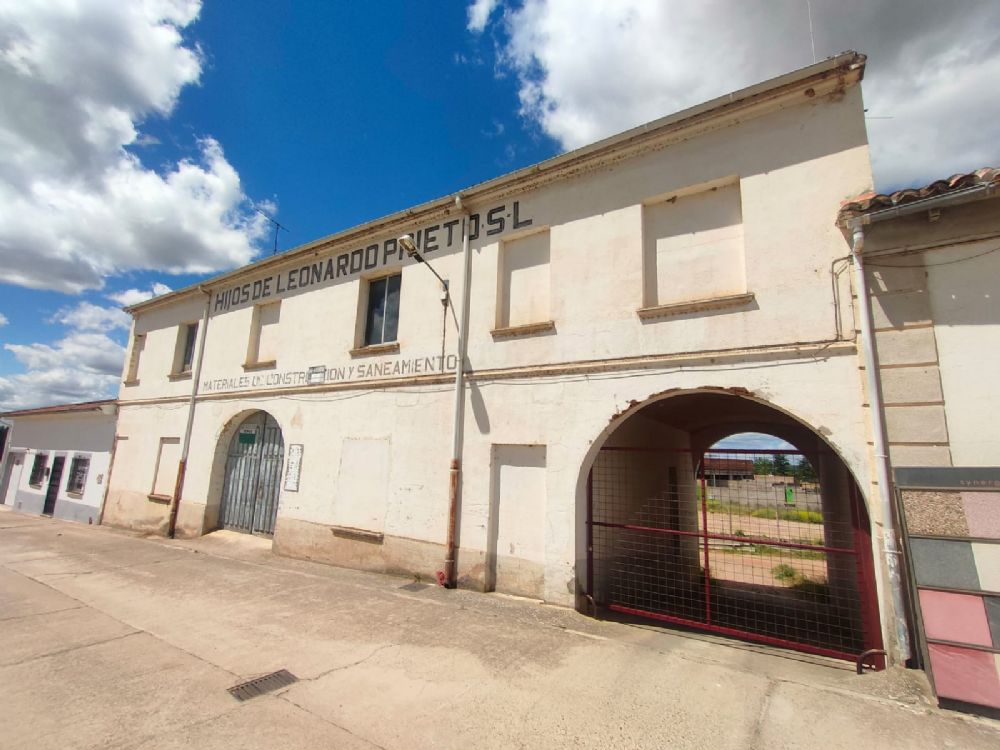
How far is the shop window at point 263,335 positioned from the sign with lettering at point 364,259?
33 cm

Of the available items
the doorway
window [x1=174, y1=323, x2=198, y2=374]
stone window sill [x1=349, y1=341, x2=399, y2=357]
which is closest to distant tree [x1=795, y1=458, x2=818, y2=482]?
stone window sill [x1=349, y1=341, x2=399, y2=357]

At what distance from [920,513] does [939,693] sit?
136 cm

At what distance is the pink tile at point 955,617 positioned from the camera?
3646 millimetres

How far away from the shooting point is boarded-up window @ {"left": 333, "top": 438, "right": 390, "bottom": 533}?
8250 millimetres

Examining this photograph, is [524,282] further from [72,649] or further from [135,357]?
[135,357]

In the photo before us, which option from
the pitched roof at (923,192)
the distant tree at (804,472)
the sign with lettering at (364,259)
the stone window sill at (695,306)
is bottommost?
the distant tree at (804,472)

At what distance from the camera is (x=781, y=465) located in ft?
19.2

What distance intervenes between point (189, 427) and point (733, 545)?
1268cm

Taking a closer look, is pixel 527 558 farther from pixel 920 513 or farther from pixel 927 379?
pixel 927 379

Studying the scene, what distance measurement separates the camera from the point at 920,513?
4.08 metres

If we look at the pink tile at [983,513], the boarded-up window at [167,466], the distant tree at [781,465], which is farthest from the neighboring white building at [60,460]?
the pink tile at [983,513]

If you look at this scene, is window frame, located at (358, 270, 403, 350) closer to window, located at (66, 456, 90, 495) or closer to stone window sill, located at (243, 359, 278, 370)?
→ stone window sill, located at (243, 359, 278, 370)

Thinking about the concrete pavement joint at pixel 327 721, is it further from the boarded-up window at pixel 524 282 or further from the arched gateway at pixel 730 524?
the boarded-up window at pixel 524 282

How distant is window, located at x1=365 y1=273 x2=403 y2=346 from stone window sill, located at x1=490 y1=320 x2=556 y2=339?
2573 millimetres
